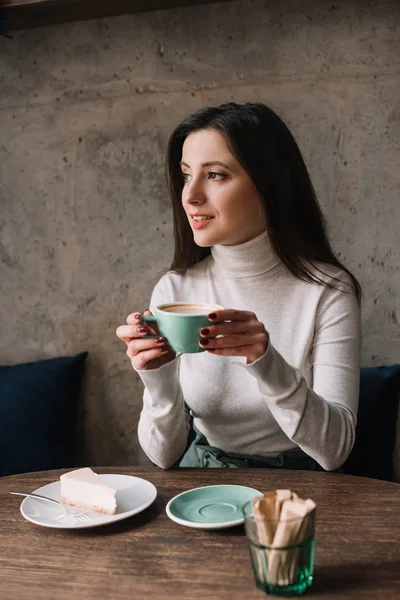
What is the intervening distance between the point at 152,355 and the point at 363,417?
90 cm

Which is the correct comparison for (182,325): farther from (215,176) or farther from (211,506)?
(215,176)

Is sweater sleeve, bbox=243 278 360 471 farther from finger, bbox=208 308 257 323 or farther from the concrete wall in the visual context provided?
the concrete wall

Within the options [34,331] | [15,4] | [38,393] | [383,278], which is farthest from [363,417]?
[15,4]

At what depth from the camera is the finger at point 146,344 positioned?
1.22m

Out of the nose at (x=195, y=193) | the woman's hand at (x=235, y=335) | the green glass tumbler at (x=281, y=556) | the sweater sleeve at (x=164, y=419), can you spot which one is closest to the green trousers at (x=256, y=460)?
the sweater sleeve at (x=164, y=419)

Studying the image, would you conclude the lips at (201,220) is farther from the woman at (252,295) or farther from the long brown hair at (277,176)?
the long brown hair at (277,176)

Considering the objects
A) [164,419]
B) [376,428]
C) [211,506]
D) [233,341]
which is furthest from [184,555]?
[376,428]

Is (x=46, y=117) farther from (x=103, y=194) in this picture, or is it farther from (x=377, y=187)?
(x=377, y=187)

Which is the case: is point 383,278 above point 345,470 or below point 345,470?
above

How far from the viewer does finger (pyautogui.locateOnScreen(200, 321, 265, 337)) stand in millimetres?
1114

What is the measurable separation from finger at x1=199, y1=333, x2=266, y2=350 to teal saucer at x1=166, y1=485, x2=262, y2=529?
25 centimetres

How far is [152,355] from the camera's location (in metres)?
1.25

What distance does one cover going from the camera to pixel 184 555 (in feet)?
3.22

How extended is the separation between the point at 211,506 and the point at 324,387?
1.49 feet
